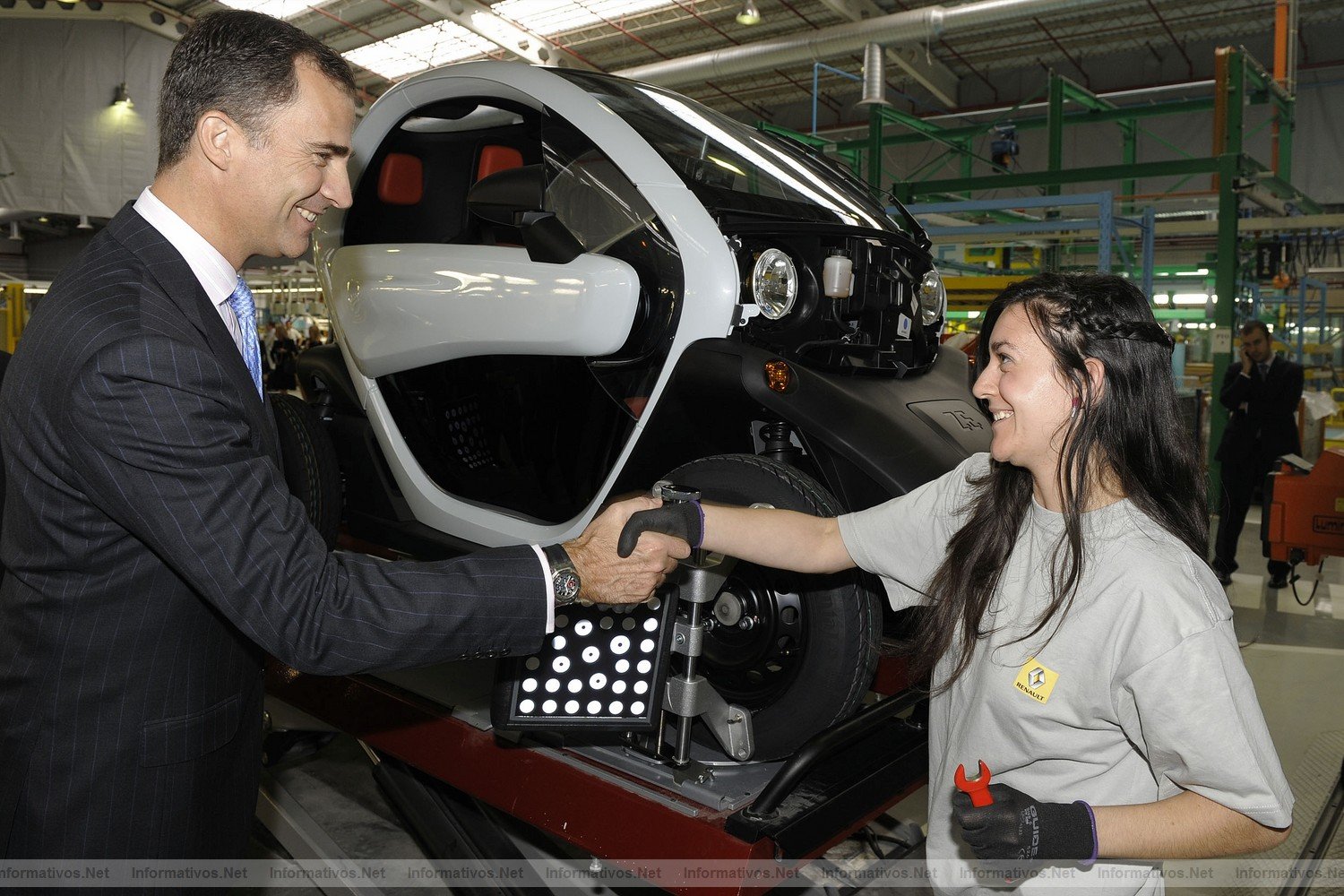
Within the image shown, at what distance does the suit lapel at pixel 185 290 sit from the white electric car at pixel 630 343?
3.35 ft

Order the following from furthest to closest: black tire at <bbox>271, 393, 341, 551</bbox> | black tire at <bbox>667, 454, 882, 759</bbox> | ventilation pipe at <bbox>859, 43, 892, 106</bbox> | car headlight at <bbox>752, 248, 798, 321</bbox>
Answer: ventilation pipe at <bbox>859, 43, 892, 106</bbox> < black tire at <bbox>271, 393, 341, 551</bbox> < car headlight at <bbox>752, 248, 798, 321</bbox> < black tire at <bbox>667, 454, 882, 759</bbox>

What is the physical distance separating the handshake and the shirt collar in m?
0.60

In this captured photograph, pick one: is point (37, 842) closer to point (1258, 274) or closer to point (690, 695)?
point (690, 695)

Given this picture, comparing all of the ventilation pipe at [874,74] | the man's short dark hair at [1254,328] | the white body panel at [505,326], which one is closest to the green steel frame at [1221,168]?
the man's short dark hair at [1254,328]

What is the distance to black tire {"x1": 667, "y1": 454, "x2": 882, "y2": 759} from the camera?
1.99 m

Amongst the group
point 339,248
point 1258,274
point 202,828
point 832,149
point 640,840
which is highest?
point 832,149

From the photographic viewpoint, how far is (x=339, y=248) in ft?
10.3

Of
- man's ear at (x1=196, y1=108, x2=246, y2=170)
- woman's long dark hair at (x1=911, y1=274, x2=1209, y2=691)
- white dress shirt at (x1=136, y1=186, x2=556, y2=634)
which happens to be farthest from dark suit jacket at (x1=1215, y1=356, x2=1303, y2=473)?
man's ear at (x1=196, y1=108, x2=246, y2=170)

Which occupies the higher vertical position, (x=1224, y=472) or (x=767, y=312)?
(x=767, y=312)

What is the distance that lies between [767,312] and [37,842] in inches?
63.6

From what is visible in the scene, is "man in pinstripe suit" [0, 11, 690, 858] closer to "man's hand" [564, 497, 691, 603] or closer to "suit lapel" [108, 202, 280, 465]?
"suit lapel" [108, 202, 280, 465]

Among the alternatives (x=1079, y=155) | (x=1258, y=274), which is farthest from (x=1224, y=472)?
(x=1079, y=155)

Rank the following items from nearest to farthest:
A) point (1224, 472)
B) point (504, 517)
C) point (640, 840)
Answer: point (640, 840) < point (504, 517) < point (1224, 472)

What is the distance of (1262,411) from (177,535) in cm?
744
